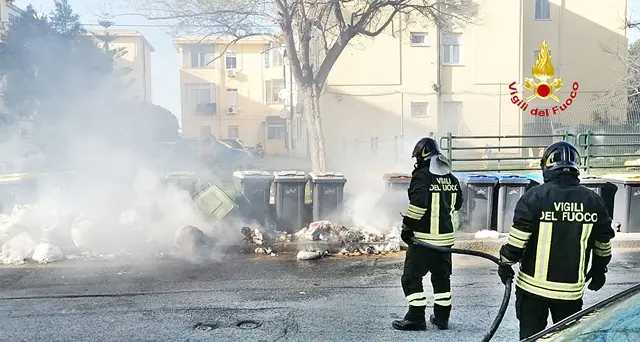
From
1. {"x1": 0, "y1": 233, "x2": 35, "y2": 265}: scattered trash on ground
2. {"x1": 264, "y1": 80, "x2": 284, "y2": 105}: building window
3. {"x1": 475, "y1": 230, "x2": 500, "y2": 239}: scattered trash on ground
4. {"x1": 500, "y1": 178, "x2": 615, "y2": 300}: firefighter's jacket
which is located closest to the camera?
{"x1": 500, "y1": 178, "x2": 615, "y2": 300}: firefighter's jacket

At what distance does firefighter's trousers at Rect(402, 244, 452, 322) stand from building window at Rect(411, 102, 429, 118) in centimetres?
2084

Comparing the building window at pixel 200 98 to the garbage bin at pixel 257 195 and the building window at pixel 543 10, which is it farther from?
the garbage bin at pixel 257 195

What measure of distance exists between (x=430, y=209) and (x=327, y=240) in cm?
403

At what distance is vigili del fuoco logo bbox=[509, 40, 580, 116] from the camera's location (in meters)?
24.4

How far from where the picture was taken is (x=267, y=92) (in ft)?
134

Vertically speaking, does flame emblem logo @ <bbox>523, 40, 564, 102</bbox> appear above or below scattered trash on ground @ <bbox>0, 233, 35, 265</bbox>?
above

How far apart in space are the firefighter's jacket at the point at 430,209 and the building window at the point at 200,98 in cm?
3693

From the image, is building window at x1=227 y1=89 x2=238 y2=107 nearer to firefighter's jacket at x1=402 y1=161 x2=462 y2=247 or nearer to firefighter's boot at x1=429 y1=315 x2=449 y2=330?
firefighter's jacket at x1=402 y1=161 x2=462 y2=247

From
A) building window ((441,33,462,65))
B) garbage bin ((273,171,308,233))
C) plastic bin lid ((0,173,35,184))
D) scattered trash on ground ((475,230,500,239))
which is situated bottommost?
scattered trash on ground ((475,230,500,239))

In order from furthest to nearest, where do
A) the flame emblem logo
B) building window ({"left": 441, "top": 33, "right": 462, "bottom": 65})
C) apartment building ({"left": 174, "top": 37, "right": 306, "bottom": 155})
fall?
apartment building ({"left": 174, "top": 37, "right": 306, "bottom": 155}) < building window ({"left": 441, "top": 33, "right": 462, "bottom": 65}) < the flame emblem logo

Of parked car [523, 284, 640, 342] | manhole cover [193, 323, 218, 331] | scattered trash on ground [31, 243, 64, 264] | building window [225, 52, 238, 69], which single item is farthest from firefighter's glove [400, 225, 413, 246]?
building window [225, 52, 238, 69]

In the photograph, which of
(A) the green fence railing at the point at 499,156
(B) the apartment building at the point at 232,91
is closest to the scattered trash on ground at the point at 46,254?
(A) the green fence railing at the point at 499,156

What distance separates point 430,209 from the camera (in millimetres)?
4785

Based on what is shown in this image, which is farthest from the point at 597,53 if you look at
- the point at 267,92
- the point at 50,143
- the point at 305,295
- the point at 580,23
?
the point at 305,295
